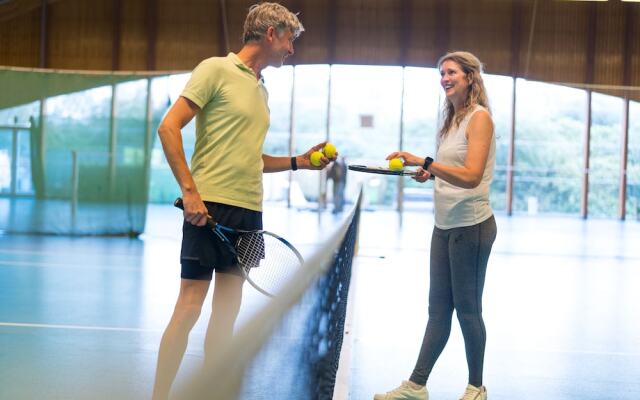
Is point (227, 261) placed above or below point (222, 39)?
below

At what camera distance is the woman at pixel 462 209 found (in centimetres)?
404

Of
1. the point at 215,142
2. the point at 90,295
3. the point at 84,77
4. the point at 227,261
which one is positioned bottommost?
the point at 90,295

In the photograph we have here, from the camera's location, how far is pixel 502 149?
2919 cm

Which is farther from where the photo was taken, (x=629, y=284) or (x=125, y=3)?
(x=125, y=3)

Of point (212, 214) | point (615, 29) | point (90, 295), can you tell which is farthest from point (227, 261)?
point (615, 29)

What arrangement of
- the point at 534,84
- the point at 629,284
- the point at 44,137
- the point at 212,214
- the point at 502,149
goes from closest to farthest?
the point at 212,214 → the point at 629,284 → the point at 44,137 → the point at 534,84 → the point at 502,149

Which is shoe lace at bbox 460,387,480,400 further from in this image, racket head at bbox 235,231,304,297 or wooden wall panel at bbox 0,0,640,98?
wooden wall panel at bbox 0,0,640,98

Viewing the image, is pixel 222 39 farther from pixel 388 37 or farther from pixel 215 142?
pixel 215 142

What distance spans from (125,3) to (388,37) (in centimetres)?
739

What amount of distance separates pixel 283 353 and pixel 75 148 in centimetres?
1307

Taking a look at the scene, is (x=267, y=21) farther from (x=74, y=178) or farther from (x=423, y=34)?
(x=423, y=34)

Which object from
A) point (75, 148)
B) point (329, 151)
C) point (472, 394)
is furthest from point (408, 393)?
point (75, 148)

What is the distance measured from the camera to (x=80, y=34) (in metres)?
25.4

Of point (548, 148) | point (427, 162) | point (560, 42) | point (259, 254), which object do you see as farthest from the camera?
point (548, 148)
